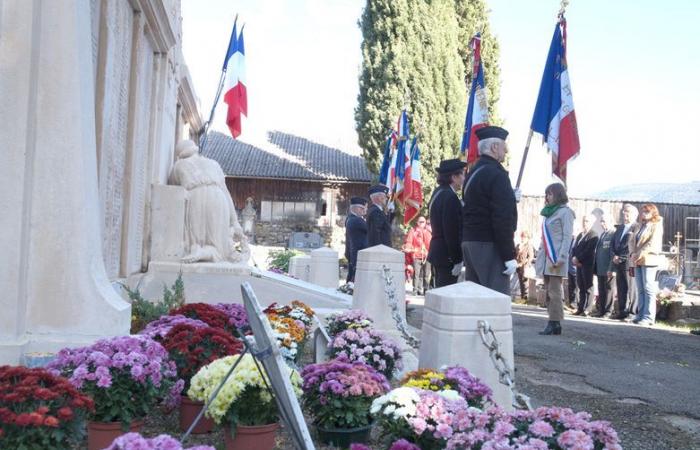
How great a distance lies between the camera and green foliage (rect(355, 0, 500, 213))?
88.4 ft

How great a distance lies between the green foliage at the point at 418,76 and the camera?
88.4ft

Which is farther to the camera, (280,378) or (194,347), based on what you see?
(194,347)

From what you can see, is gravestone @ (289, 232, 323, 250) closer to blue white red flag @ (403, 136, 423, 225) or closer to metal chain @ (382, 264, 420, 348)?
blue white red flag @ (403, 136, 423, 225)

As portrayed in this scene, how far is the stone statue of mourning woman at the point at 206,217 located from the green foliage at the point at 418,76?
62.7ft

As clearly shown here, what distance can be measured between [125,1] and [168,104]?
266 centimetres

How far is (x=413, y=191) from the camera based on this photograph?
14812mm

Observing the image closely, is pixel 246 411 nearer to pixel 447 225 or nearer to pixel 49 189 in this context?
pixel 49 189

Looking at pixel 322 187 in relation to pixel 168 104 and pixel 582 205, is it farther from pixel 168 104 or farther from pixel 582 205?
pixel 168 104

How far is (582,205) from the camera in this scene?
30.1 metres

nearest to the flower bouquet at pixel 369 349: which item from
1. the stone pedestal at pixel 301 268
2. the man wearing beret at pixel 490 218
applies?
the man wearing beret at pixel 490 218

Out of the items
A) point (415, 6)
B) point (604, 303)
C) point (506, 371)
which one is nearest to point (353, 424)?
point (506, 371)

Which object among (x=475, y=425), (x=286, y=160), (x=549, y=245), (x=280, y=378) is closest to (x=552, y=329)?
(x=549, y=245)

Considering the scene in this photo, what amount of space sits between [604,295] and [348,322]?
26.9 ft

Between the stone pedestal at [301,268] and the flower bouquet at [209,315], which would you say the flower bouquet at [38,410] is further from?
the stone pedestal at [301,268]
